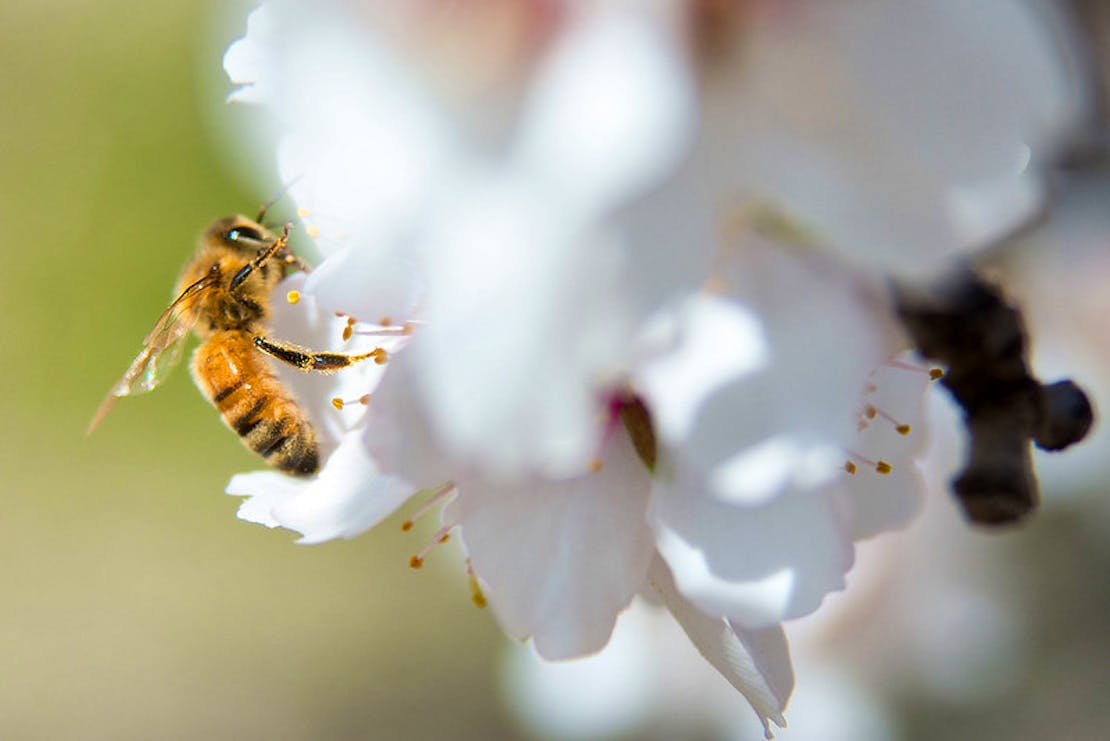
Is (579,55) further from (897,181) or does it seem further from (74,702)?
(74,702)

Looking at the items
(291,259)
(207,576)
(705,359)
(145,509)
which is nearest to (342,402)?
(291,259)

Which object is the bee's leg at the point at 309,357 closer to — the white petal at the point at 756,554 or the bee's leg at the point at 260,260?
the bee's leg at the point at 260,260

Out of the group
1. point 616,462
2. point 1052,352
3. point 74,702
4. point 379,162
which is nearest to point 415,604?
point 74,702

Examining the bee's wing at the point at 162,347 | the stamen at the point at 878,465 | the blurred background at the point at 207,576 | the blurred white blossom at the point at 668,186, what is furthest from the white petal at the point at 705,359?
the blurred background at the point at 207,576

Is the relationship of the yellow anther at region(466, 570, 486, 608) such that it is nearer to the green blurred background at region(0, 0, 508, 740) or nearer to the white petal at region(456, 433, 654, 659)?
the white petal at region(456, 433, 654, 659)

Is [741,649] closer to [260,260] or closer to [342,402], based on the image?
[342,402]

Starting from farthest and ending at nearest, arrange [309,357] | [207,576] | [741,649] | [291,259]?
[207,576] → [291,259] → [309,357] → [741,649]
